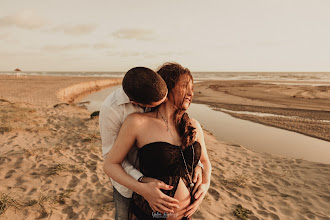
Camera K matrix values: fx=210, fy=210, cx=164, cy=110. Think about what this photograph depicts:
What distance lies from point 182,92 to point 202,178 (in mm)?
835

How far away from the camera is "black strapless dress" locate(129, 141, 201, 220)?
1667 mm

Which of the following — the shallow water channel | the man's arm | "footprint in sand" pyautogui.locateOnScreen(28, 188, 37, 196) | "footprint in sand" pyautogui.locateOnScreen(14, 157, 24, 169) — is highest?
the man's arm

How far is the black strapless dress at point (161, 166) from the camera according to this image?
1667 mm

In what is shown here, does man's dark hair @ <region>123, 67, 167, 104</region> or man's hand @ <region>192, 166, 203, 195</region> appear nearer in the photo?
man's dark hair @ <region>123, 67, 167, 104</region>

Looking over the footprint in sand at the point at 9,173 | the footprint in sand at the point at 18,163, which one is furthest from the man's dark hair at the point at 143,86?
the footprint in sand at the point at 18,163

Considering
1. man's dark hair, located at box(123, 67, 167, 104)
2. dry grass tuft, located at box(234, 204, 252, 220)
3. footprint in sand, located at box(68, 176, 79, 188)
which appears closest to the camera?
man's dark hair, located at box(123, 67, 167, 104)

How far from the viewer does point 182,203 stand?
1766 mm

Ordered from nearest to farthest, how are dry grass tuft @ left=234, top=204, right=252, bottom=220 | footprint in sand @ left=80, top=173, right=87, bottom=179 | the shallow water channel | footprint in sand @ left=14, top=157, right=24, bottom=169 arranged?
dry grass tuft @ left=234, top=204, right=252, bottom=220, footprint in sand @ left=80, top=173, right=87, bottom=179, footprint in sand @ left=14, top=157, right=24, bottom=169, the shallow water channel

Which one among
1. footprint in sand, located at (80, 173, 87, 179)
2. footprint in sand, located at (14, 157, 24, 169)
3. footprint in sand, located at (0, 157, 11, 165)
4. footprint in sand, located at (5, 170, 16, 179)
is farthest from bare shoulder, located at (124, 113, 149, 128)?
footprint in sand, located at (0, 157, 11, 165)

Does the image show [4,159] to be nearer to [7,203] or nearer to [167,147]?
[7,203]

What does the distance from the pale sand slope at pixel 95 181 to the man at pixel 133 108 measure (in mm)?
2485

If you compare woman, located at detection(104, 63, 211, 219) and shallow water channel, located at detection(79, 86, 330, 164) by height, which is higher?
woman, located at detection(104, 63, 211, 219)

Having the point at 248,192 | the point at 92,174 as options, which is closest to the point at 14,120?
the point at 92,174

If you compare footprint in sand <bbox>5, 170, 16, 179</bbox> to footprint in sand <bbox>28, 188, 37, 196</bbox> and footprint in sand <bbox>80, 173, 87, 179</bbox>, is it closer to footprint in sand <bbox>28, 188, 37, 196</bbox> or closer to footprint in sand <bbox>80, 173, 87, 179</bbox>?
footprint in sand <bbox>28, 188, 37, 196</bbox>
